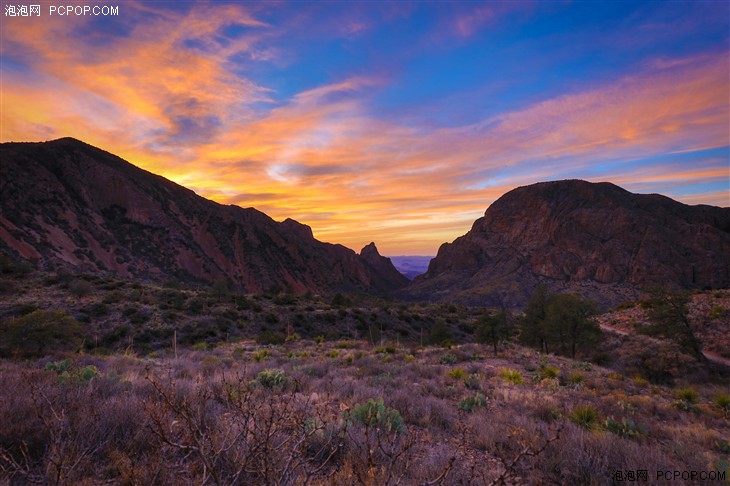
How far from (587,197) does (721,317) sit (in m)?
113

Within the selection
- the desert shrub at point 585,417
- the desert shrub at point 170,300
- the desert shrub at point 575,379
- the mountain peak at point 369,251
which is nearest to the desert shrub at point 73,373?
the desert shrub at point 585,417

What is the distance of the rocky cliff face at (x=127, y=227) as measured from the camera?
179 ft

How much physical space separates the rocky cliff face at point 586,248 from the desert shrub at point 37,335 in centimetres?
8949

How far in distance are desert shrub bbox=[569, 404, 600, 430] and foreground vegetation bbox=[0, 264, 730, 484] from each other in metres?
0.04

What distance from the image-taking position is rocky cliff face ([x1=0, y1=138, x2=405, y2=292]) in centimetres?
5466

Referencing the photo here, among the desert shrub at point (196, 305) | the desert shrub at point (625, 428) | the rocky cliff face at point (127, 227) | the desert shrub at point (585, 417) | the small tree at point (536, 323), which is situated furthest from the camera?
the rocky cliff face at point (127, 227)

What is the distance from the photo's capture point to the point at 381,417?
17.1 ft

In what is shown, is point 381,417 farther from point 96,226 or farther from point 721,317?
point 96,226

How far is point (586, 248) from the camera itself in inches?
4139

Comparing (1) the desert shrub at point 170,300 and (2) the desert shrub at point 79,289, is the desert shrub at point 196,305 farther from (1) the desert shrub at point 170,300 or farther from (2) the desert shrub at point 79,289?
(2) the desert shrub at point 79,289

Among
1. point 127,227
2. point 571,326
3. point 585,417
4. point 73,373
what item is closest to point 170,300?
point 73,373

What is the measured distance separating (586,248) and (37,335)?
124m

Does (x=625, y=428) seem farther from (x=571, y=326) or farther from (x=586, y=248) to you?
(x=586, y=248)

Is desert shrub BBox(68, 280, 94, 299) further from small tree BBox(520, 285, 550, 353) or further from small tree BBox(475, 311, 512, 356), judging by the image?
small tree BBox(520, 285, 550, 353)
